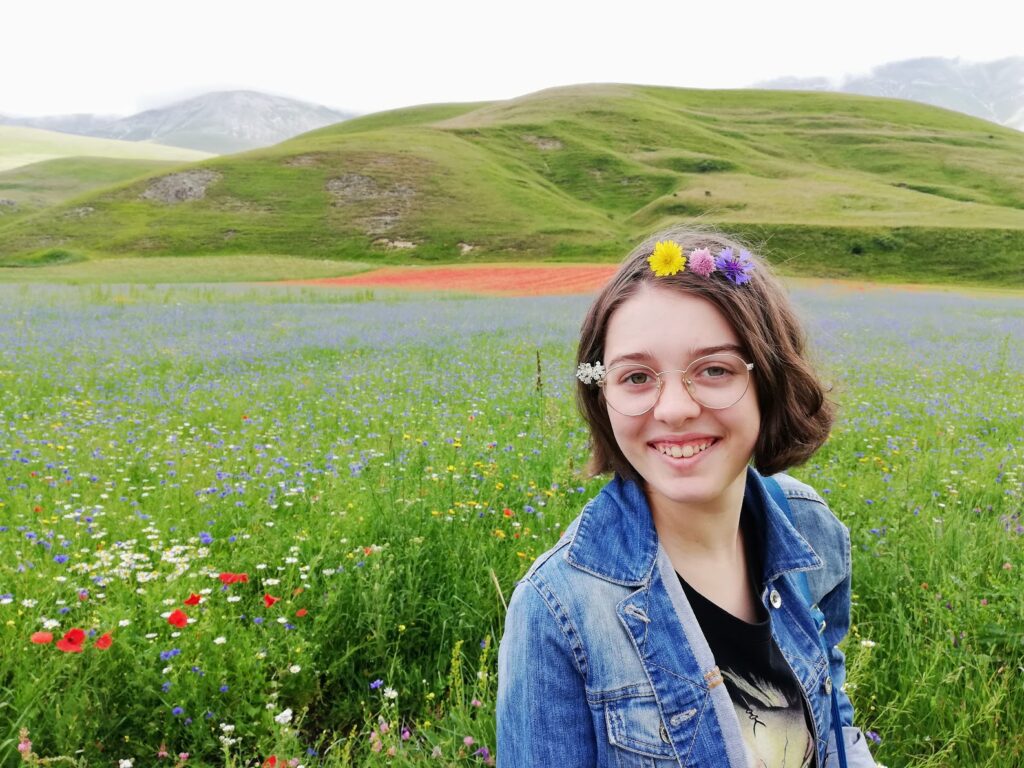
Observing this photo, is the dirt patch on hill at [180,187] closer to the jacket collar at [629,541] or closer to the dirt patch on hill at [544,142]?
the dirt patch on hill at [544,142]

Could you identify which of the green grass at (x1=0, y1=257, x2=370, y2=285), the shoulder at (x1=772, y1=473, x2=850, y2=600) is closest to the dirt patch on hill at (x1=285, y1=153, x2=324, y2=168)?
the green grass at (x1=0, y1=257, x2=370, y2=285)

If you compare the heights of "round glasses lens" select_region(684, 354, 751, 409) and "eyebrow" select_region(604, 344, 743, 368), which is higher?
"eyebrow" select_region(604, 344, 743, 368)

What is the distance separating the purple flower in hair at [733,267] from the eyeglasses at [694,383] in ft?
0.62

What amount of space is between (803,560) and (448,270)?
126 feet

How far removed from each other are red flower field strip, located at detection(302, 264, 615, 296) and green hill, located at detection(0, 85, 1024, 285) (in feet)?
36.8

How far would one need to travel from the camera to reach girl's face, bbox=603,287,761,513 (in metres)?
1.58

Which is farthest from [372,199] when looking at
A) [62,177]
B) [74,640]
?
[62,177]

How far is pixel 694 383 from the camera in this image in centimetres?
161

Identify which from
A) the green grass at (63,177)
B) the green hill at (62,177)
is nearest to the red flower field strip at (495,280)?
the green hill at (62,177)

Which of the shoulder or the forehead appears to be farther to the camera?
the shoulder

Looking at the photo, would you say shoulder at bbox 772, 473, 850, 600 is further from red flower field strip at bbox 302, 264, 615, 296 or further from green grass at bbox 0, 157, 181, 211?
green grass at bbox 0, 157, 181, 211

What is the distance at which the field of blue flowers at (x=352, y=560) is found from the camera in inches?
96.6

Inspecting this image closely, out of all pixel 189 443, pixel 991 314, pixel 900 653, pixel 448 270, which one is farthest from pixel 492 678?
pixel 448 270

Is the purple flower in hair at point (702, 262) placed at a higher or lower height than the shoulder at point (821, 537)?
higher
